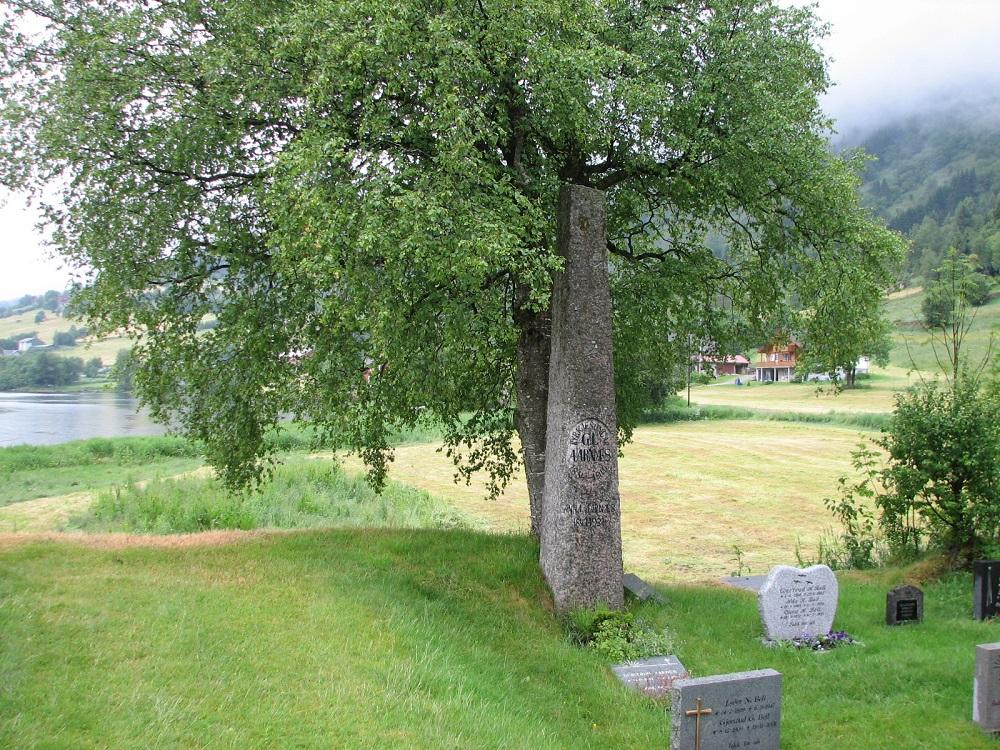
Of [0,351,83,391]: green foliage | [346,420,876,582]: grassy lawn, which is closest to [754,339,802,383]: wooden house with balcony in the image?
[346,420,876,582]: grassy lawn

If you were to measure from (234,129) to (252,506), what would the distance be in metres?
14.8

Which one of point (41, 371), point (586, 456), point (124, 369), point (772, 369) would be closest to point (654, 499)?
point (586, 456)

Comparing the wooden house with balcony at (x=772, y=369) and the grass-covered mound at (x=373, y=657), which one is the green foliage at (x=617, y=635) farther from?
the wooden house with balcony at (x=772, y=369)

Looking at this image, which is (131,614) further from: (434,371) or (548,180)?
(548,180)

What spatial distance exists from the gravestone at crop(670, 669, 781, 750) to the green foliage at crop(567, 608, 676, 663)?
2670mm

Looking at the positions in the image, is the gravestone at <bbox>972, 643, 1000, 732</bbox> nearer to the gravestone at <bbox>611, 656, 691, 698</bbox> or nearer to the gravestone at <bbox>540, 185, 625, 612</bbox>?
the gravestone at <bbox>611, 656, 691, 698</bbox>

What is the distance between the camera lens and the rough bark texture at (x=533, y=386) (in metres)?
13.3

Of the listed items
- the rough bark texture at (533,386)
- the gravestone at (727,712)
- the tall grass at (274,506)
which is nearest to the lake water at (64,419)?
the tall grass at (274,506)

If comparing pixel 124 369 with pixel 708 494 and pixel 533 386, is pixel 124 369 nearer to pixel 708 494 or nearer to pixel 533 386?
pixel 533 386

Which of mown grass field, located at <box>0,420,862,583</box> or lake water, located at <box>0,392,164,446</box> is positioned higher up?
lake water, located at <box>0,392,164,446</box>

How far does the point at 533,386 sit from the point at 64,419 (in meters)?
64.0

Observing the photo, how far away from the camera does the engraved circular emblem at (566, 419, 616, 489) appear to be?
37.4 feet

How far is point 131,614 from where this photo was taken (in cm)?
841

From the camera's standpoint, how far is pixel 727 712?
24.4 feet
